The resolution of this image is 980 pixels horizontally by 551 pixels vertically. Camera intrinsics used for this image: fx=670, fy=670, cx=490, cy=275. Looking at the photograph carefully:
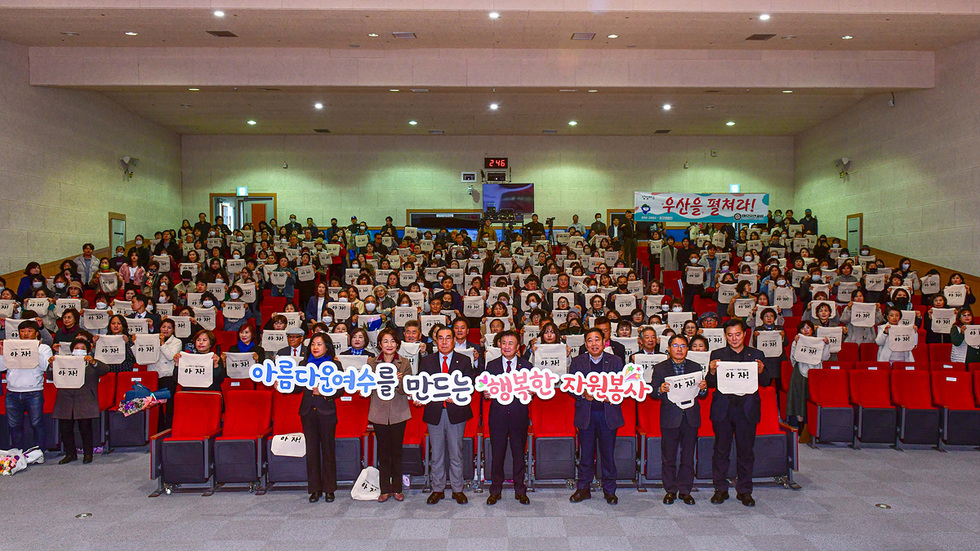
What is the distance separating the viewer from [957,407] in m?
7.85

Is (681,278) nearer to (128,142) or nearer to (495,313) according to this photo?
(495,313)

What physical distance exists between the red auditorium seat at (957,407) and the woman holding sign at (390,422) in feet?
20.6

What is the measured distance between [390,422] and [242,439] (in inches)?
58.8

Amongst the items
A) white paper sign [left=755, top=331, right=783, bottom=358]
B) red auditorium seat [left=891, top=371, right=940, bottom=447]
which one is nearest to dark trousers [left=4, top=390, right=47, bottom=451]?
white paper sign [left=755, top=331, right=783, bottom=358]

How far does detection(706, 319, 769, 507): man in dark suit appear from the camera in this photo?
6066mm

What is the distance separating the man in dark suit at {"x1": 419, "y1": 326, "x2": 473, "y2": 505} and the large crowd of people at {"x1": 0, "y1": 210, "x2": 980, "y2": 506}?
1 centimetres

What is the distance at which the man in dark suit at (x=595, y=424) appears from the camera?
612cm

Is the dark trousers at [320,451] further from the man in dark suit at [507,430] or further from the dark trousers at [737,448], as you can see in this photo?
the dark trousers at [737,448]

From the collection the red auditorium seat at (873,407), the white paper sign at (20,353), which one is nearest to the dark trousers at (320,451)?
the white paper sign at (20,353)

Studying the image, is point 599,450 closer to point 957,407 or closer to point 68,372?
point 957,407

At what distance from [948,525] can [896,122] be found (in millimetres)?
13290

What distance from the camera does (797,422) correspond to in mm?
8148

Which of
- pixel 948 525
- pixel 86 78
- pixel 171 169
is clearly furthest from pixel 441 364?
pixel 171 169

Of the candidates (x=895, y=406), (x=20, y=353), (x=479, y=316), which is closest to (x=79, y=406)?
(x=20, y=353)
